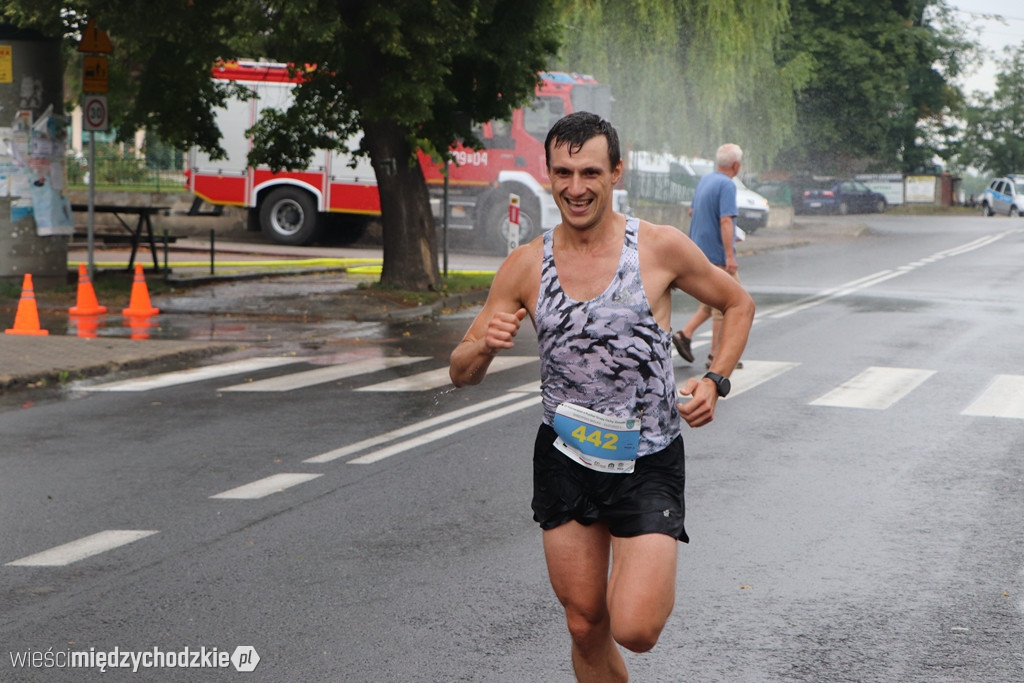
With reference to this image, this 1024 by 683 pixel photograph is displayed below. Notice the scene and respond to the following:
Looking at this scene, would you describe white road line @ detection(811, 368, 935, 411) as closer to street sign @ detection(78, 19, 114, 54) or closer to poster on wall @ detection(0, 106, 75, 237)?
street sign @ detection(78, 19, 114, 54)

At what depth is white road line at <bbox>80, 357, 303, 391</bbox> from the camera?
460 inches

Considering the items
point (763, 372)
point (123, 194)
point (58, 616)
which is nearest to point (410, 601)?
point (58, 616)

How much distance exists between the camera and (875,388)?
455 inches

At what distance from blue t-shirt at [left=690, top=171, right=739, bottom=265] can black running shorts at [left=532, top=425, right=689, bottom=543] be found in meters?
8.06

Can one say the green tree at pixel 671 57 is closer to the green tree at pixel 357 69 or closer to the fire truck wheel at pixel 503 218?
the fire truck wheel at pixel 503 218

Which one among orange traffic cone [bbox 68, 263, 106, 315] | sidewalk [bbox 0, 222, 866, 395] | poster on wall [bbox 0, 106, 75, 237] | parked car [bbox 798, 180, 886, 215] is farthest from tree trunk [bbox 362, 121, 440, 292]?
parked car [bbox 798, 180, 886, 215]

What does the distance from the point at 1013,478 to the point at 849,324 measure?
28.3 ft

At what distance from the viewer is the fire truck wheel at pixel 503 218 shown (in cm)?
2972

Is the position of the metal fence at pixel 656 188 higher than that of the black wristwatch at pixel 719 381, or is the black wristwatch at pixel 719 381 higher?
the metal fence at pixel 656 188

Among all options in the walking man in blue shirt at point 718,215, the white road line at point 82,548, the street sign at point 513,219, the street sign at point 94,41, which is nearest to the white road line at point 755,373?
the walking man in blue shirt at point 718,215

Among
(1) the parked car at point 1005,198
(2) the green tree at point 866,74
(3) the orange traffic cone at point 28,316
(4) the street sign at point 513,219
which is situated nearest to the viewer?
(3) the orange traffic cone at point 28,316

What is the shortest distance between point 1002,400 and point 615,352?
7951 millimetres

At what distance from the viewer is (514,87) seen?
18.6 metres

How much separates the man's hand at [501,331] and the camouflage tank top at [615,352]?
0.14m
